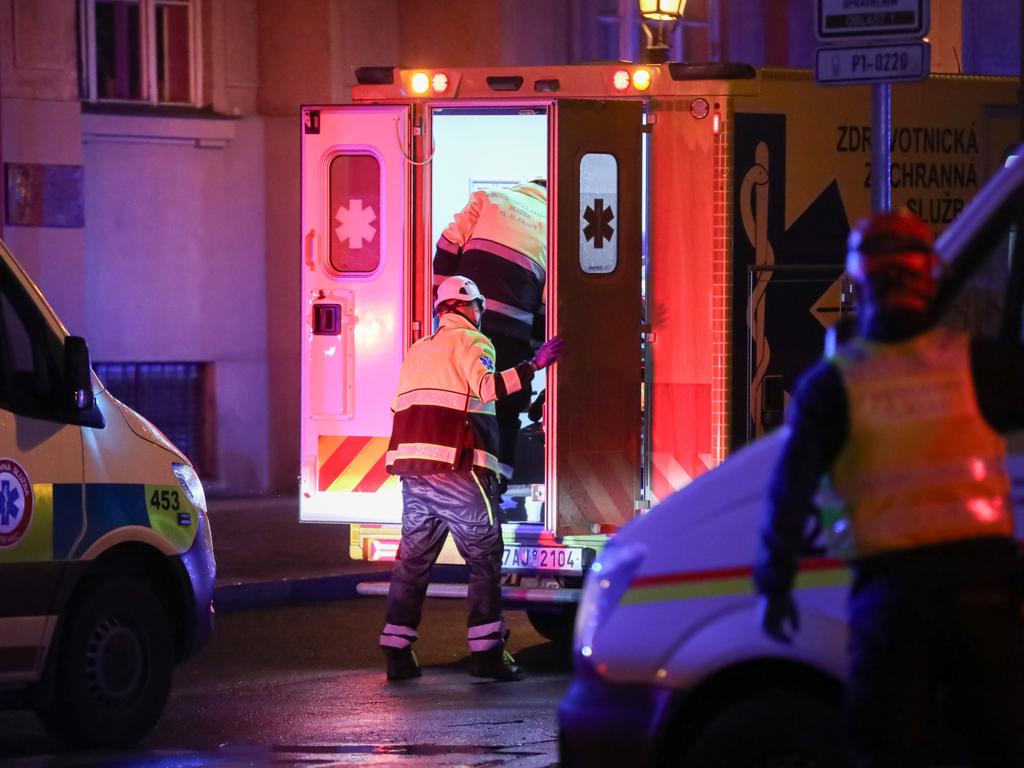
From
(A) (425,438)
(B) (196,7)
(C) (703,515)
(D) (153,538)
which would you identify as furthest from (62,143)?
(C) (703,515)

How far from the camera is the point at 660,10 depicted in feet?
39.5

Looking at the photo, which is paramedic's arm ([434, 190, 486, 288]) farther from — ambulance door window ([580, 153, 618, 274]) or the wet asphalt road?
the wet asphalt road

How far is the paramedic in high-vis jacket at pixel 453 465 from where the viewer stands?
8891 millimetres

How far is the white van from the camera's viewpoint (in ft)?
15.0

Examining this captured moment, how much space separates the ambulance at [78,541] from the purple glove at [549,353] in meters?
2.07

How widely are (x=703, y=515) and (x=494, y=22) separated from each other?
1311 cm

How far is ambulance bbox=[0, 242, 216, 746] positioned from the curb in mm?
3809

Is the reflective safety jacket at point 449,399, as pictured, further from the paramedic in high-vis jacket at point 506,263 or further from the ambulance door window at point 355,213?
the paramedic in high-vis jacket at point 506,263

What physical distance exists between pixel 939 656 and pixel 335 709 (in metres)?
4.53

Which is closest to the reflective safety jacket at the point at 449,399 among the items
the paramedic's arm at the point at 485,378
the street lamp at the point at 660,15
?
the paramedic's arm at the point at 485,378

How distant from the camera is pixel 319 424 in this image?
384 inches

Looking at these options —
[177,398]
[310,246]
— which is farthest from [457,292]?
[177,398]

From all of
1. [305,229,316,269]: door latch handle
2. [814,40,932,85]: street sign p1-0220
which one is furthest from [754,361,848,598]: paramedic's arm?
[305,229,316,269]: door latch handle

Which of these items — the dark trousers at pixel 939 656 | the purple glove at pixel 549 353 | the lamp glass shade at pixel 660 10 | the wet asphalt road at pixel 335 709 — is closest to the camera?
the dark trousers at pixel 939 656
